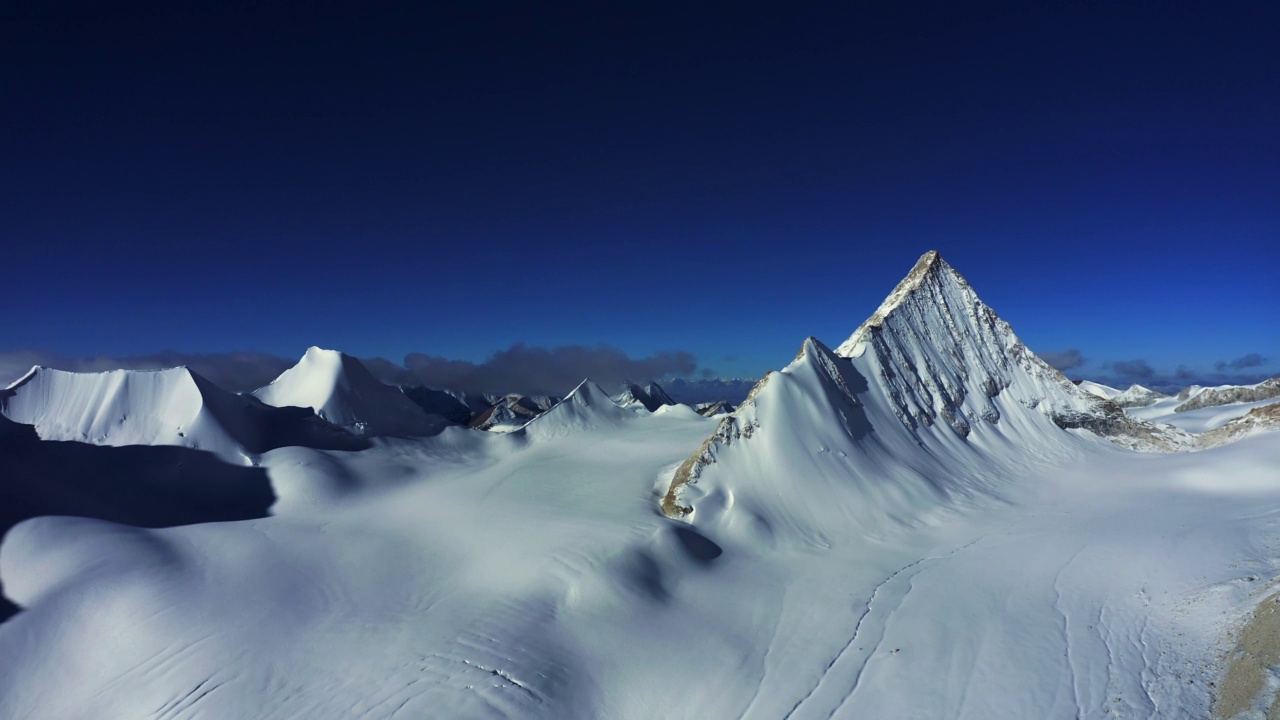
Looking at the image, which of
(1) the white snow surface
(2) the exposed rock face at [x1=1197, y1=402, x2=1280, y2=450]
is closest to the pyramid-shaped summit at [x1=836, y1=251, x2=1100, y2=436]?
(2) the exposed rock face at [x1=1197, y1=402, x2=1280, y2=450]

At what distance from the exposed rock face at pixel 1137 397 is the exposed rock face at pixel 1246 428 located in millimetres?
54428

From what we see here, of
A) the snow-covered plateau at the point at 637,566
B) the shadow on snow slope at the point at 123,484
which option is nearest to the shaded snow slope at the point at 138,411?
the snow-covered plateau at the point at 637,566

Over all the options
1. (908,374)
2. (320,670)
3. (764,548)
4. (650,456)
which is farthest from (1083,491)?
(320,670)

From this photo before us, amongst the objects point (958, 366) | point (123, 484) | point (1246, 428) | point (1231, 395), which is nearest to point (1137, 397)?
point (1231, 395)

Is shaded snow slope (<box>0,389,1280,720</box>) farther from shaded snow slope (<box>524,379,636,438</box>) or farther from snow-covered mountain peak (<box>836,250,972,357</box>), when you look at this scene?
snow-covered mountain peak (<box>836,250,972,357</box>)

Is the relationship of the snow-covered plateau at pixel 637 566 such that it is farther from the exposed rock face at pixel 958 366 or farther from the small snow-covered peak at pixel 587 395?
the small snow-covered peak at pixel 587 395

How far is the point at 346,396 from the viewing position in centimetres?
3891

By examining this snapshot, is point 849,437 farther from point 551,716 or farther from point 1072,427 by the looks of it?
point 1072,427

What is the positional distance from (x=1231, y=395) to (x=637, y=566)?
84552 millimetres

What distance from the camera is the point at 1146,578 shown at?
17312 mm

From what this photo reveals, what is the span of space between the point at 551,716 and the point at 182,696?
7697mm

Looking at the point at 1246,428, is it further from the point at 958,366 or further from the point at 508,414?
the point at 508,414

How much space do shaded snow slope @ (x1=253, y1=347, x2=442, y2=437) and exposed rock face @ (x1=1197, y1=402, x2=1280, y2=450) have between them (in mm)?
48708

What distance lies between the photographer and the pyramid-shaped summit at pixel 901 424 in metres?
24.1
